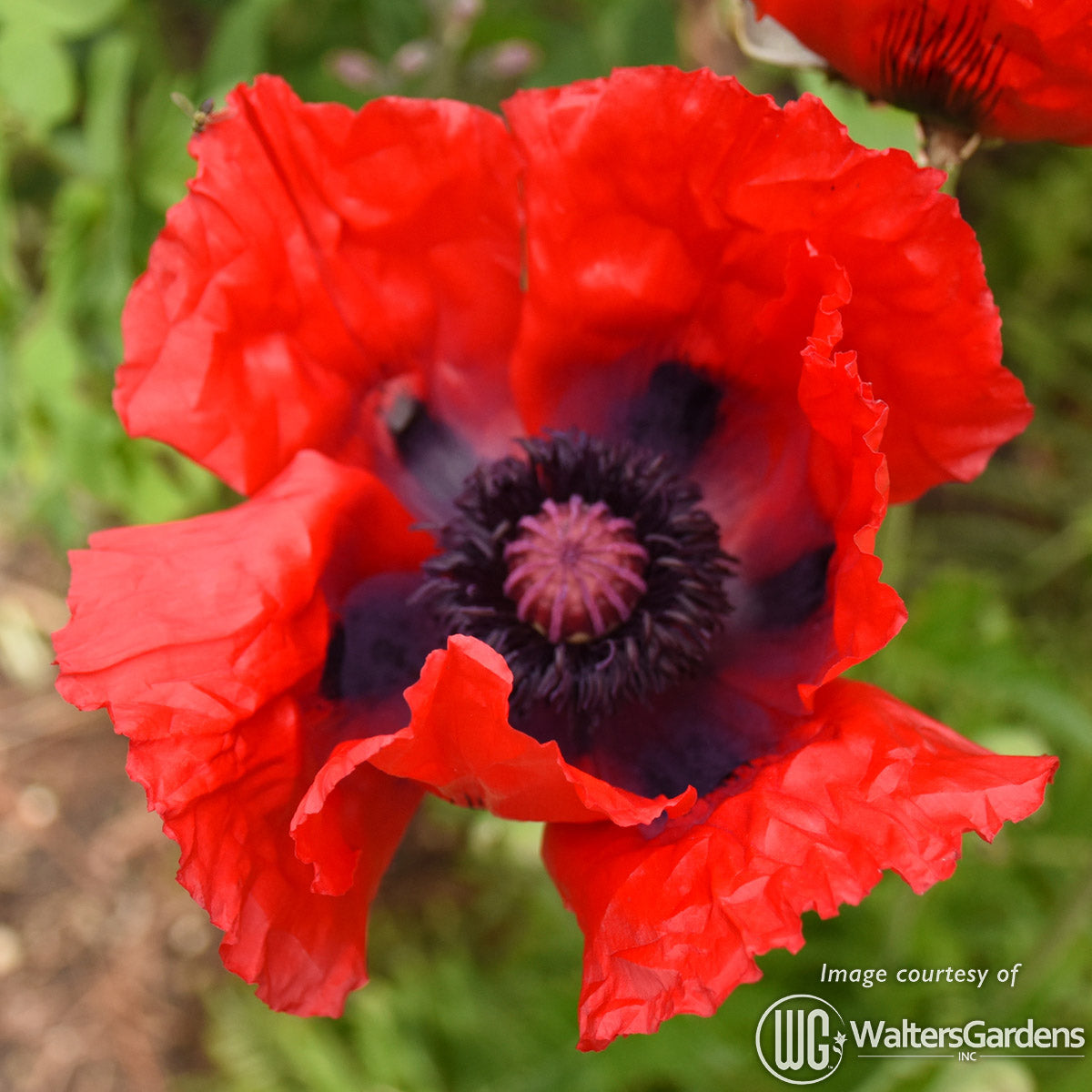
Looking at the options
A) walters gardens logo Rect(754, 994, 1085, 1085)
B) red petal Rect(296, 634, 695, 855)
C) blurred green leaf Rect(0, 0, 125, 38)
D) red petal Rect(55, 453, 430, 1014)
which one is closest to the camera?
red petal Rect(296, 634, 695, 855)

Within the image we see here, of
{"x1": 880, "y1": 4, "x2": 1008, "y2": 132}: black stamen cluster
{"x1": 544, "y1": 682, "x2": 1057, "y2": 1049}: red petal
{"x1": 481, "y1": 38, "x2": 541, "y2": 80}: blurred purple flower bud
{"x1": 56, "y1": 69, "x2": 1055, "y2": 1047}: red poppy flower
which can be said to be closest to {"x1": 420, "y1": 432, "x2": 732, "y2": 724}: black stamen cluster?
{"x1": 56, "y1": 69, "x2": 1055, "y2": 1047}: red poppy flower

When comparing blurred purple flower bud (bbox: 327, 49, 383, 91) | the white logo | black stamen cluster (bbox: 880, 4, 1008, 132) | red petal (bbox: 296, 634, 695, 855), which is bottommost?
the white logo

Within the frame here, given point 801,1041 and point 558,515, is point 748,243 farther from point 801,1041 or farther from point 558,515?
point 801,1041

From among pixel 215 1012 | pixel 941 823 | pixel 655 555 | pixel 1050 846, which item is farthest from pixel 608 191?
pixel 215 1012

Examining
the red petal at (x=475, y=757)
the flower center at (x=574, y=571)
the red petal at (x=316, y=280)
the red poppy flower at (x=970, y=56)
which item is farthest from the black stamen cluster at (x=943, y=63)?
the red petal at (x=475, y=757)

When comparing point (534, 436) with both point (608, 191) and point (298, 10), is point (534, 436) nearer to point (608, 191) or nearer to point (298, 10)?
point (608, 191)

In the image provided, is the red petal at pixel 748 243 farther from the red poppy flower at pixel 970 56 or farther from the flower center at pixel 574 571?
the flower center at pixel 574 571

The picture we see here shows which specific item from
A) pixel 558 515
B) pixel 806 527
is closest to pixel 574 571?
pixel 558 515

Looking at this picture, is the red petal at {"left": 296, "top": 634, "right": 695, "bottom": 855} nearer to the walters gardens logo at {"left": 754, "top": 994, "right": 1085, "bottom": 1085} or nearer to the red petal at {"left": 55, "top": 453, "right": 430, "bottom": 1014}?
the red petal at {"left": 55, "top": 453, "right": 430, "bottom": 1014}

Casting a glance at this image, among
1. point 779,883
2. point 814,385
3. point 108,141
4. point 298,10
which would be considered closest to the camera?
point 779,883
